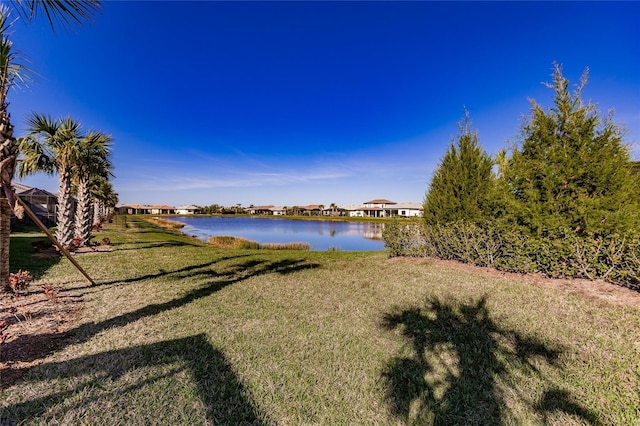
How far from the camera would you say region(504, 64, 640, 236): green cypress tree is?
6.63 metres

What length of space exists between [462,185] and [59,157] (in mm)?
17409

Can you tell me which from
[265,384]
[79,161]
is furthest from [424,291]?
[79,161]

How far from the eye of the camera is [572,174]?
7172mm

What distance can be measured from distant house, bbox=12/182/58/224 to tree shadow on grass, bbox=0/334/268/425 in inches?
1100

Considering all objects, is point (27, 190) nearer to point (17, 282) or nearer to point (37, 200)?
point (37, 200)

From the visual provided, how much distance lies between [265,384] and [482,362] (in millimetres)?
2824

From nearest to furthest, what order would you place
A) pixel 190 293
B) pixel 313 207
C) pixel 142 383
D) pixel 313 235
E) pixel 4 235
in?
pixel 142 383 < pixel 4 235 < pixel 190 293 < pixel 313 235 < pixel 313 207

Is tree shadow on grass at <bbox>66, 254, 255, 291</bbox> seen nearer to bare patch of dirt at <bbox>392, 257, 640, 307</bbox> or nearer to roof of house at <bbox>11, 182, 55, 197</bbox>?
bare patch of dirt at <bbox>392, 257, 640, 307</bbox>

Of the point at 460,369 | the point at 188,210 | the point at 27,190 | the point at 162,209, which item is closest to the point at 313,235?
the point at 27,190

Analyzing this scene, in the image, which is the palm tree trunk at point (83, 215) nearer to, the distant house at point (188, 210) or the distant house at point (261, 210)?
the distant house at point (261, 210)

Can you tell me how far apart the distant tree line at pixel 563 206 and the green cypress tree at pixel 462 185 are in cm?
38

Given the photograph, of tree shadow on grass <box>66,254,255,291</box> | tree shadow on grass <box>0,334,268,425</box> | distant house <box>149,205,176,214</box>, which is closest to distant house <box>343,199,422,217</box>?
tree shadow on grass <box>66,254,255,291</box>

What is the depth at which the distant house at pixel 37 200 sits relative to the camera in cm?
2332

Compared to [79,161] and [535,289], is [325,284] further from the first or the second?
[79,161]
